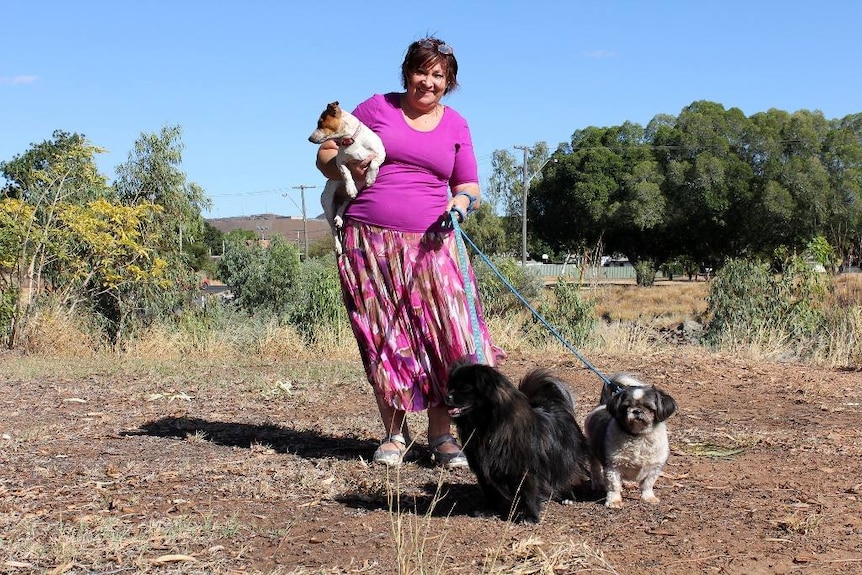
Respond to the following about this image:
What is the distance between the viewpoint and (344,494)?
15.2 feet

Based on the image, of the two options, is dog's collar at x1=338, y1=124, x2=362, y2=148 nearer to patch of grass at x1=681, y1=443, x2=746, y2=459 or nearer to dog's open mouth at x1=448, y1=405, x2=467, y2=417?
dog's open mouth at x1=448, y1=405, x2=467, y2=417

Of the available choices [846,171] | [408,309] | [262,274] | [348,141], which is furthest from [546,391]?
[846,171]

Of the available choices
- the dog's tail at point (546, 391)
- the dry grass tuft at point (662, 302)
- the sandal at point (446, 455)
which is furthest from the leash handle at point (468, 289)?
the dry grass tuft at point (662, 302)

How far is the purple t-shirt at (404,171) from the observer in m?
4.94

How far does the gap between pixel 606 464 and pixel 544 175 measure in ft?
137

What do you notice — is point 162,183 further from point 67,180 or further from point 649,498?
point 649,498

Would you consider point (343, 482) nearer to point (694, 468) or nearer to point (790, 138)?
point (694, 468)

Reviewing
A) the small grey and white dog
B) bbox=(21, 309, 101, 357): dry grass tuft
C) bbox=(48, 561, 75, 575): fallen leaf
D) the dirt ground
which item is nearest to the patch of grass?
the dirt ground

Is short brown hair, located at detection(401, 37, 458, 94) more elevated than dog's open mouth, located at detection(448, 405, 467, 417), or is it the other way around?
short brown hair, located at detection(401, 37, 458, 94)

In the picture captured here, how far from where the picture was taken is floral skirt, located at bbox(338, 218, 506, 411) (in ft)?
16.6

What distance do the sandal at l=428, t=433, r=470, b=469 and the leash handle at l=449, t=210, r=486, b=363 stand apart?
0.59 meters

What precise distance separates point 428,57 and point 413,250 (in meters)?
1.01

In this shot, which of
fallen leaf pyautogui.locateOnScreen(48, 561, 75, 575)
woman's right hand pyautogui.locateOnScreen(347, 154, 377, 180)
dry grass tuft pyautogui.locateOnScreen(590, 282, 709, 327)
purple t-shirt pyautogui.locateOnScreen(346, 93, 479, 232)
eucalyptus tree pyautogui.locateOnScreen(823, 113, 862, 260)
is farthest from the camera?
eucalyptus tree pyautogui.locateOnScreen(823, 113, 862, 260)

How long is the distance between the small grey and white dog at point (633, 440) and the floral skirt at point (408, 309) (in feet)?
2.74
